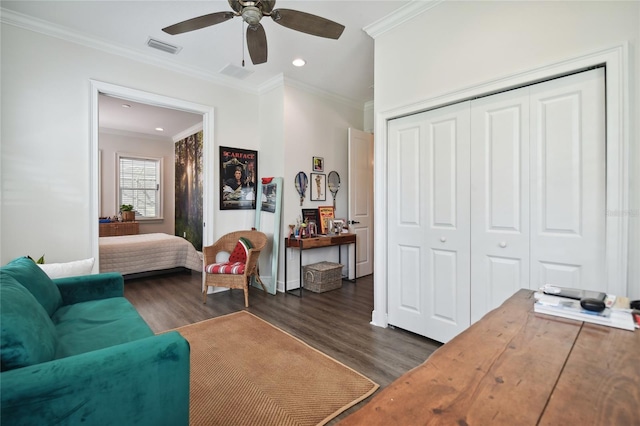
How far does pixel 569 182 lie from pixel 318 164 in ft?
10.5

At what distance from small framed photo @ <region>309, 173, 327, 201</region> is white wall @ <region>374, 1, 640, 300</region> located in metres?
1.78

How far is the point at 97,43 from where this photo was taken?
325 cm

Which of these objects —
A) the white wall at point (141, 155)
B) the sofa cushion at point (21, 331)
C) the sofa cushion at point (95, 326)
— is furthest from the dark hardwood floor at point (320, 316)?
the white wall at point (141, 155)

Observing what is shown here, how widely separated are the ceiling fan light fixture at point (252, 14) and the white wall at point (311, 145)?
215 cm

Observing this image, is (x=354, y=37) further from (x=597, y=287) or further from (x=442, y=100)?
(x=597, y=287)

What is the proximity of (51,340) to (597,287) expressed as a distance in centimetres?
293

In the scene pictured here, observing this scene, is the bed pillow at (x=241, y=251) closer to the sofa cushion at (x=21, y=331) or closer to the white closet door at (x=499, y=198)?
the sofa cushion at (x=21, y=331)

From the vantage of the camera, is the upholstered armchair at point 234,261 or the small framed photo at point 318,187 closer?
the upholstered armchair at point 234,261

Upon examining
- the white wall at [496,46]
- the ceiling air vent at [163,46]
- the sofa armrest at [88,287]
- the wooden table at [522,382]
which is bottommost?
the sofa armrest at [88,287]

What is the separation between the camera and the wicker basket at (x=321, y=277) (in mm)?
4184

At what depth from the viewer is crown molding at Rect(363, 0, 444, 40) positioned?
2.56m

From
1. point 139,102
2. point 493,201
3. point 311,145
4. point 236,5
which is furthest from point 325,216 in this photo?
point 236,5

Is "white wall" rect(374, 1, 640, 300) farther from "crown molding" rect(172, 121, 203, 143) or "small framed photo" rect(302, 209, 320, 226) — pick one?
"crown molding" rect(172, 121, 203, 143)

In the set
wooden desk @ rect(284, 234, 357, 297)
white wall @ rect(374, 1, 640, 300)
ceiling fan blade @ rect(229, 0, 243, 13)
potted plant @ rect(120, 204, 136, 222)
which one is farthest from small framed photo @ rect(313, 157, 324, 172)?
potted plant @ rect(120, 204, 136, 222)
